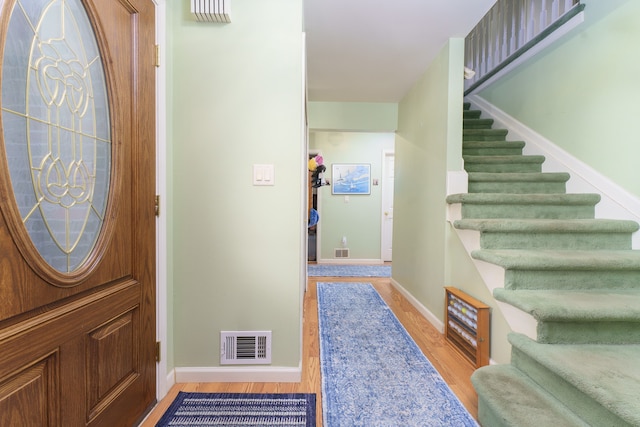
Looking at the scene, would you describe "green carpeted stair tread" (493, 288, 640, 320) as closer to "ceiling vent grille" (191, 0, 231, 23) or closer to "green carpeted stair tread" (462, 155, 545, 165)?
"green carpeted stair tread" (462, 155, 545, 165)

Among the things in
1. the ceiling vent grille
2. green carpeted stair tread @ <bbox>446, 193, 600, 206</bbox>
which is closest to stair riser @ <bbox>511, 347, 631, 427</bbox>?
green carpeted stair tread @ <bbox>446, 193, 600, 206</bbox>

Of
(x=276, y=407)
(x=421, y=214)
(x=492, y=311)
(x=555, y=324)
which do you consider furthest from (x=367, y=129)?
(x=276, y=407)

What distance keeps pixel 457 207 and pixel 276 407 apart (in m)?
1.79

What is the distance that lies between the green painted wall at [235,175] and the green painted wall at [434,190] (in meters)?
1.29

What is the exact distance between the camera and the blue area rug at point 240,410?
137cm

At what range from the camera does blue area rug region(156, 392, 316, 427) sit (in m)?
1.37

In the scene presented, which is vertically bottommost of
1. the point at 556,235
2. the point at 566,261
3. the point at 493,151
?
the point at 566,261

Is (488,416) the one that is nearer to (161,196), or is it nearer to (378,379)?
(378,379)

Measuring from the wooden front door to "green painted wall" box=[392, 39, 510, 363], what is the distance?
1.94m

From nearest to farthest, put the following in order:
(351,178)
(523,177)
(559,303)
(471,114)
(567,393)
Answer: (567,393) < (559,303) < (523,177) < (471,114) < (351,178)

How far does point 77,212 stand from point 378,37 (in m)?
2.27

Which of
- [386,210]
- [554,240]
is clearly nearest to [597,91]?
[554,240]

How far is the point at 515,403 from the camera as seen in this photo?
1.21 meters

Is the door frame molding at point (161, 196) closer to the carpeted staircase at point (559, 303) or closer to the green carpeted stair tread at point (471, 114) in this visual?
the carpeted staircase at point (559, 303)
